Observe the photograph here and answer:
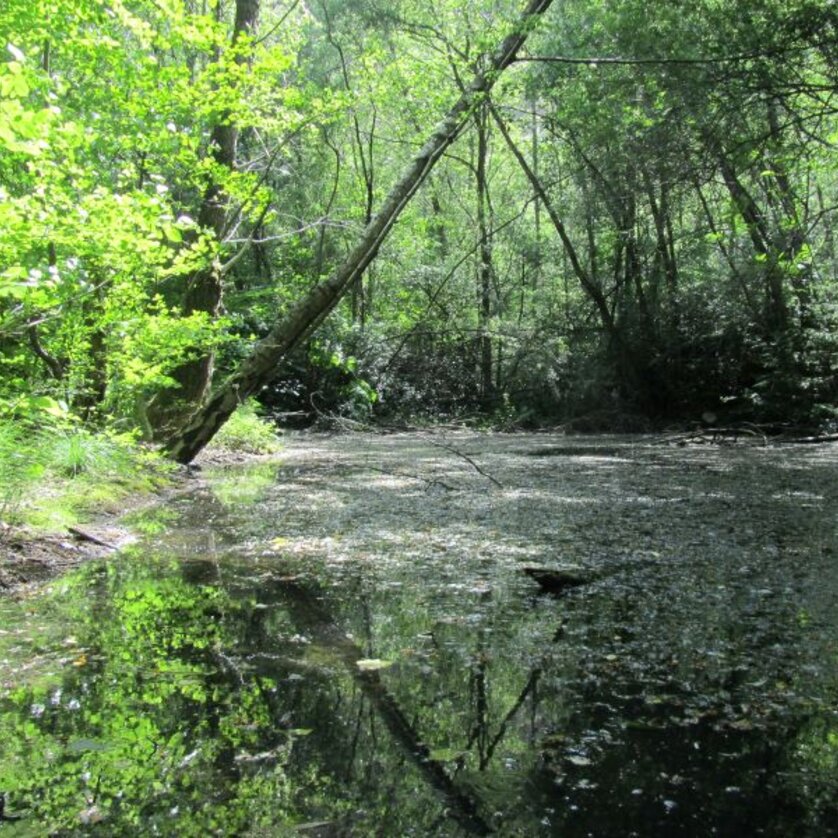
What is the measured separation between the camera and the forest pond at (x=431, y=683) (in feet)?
6.00

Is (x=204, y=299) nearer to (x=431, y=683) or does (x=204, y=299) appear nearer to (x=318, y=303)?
(x=318, y=303)

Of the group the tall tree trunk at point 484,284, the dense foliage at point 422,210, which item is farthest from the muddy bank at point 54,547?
the tall tree trunk at point 484,284

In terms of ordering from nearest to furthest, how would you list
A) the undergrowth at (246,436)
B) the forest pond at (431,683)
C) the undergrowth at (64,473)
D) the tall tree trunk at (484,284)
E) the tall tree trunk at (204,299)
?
the forest pond at (431,683), the undergrowth at (64,473), the tall tree trunk at (204,299), the undergrowth at (246,436), the tall tree trunk at (484,284)

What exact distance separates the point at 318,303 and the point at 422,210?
15.9 m

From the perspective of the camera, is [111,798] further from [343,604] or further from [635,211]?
[635,211]

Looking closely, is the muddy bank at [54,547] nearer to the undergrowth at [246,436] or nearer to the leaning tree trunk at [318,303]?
the leaning tree trunk at [318,303]

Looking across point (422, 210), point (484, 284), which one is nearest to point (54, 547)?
point (484, 284)

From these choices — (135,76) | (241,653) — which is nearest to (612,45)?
(135,76)

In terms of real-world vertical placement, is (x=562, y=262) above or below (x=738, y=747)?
Answer: above

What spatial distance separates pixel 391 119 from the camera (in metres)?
18.7

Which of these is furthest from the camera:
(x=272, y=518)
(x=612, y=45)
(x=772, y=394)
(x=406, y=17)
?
(x=406, y=17)

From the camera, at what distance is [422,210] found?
2256 cm

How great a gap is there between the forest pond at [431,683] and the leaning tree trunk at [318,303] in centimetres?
255

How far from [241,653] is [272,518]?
9.29 ft
